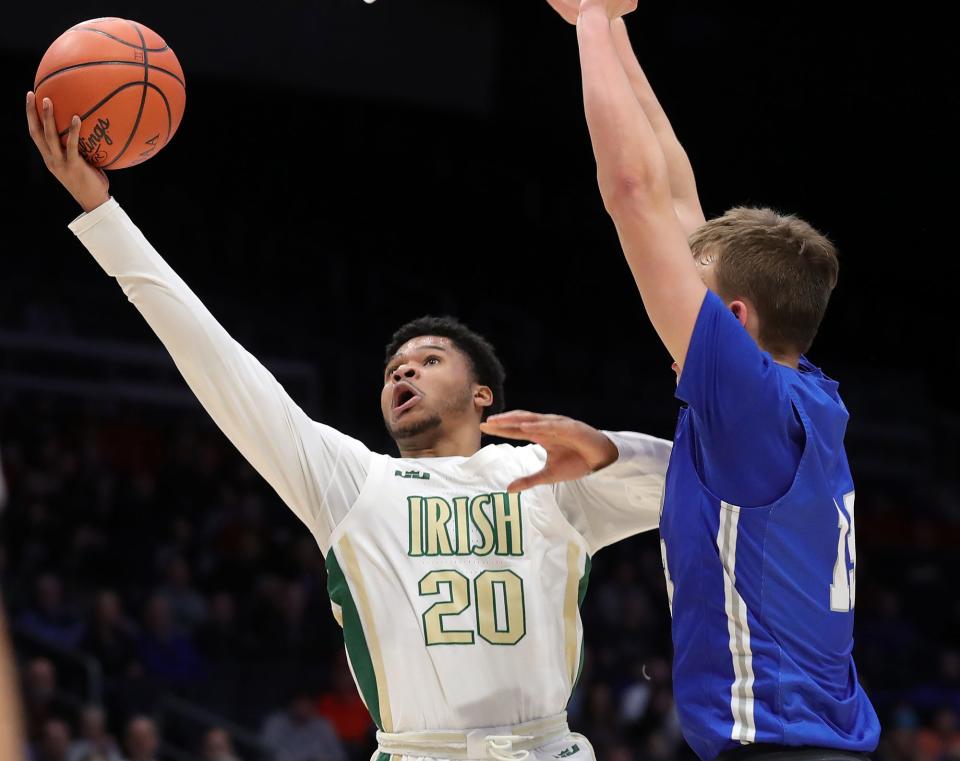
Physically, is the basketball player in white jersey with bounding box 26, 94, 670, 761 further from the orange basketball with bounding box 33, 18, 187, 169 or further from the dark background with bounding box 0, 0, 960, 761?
the dark background with bounding box 0, 0, 960, 761

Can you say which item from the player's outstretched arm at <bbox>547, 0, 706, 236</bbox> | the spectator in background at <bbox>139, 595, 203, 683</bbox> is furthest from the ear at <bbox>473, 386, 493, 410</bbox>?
the spectator in background at <bbox>139, 595, 203, 683</bbox>

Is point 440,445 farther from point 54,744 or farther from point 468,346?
point 54,744

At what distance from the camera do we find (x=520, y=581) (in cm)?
370

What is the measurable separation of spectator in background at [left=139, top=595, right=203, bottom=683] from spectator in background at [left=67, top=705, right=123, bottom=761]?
48.8 inches

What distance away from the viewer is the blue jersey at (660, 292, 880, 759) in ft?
8.63

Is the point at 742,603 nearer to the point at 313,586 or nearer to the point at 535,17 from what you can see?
the point at 313,586

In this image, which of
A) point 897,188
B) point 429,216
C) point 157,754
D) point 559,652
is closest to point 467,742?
point 559,652

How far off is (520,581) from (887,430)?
43.5 ft

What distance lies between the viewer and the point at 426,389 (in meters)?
4.04

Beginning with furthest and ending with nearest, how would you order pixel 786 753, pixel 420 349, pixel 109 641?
pixel 109 641
pixel 420 349
pixel 786 753

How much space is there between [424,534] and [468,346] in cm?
78

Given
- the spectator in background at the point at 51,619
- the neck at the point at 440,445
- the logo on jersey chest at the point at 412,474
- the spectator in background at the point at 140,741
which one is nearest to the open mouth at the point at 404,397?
the neck at the point at 440,445

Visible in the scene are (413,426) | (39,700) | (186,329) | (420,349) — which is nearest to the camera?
(186,329)

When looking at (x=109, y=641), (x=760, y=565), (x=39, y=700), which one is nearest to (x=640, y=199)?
(x=760, y=565)
